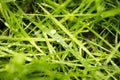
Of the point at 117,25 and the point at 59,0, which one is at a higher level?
the point at 59,0

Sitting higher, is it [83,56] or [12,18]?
[12,18]

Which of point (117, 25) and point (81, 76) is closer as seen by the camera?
point (81, 76)

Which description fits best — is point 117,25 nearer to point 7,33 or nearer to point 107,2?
point 107,2

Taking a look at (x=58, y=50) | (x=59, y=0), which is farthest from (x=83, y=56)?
(x=59, y=0)

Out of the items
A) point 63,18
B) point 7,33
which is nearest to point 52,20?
point 63,18

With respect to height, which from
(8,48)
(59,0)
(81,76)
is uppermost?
(59,0)

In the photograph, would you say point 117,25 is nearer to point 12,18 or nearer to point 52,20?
point 52,20
